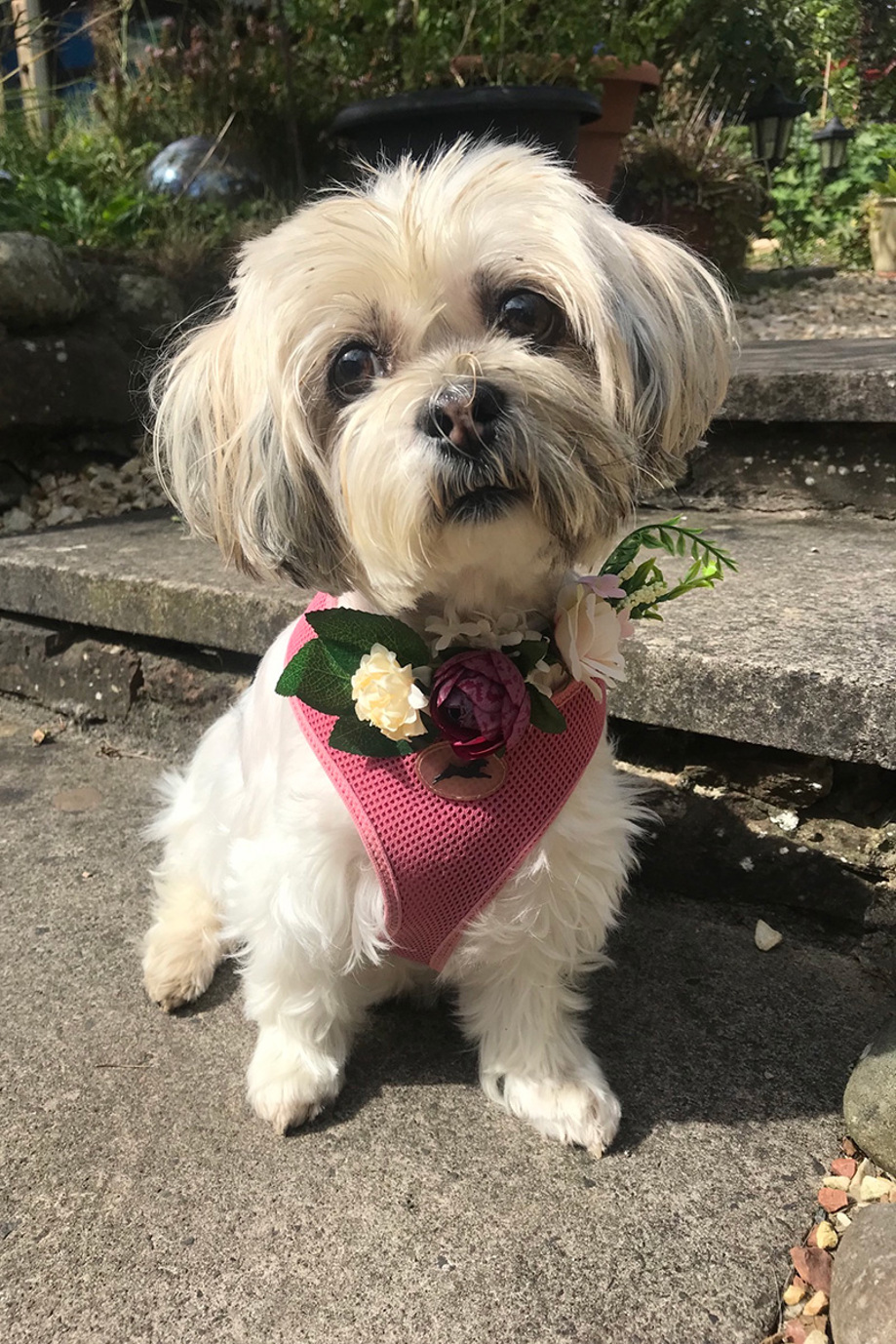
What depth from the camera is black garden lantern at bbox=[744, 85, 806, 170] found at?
9.14 metres

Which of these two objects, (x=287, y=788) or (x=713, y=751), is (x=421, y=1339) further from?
(x=713, y=751)

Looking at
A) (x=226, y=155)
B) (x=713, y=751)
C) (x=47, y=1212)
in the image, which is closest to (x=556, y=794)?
(x=713, y=751)

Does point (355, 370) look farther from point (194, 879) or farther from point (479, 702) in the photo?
point (194, 879)

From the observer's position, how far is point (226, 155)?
5367 mm

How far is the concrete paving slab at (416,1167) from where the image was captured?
1.46 metres

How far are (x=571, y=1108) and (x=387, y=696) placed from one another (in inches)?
33.1

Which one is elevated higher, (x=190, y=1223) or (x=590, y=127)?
(x=590, y=127)

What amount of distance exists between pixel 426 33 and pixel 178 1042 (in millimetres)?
4262

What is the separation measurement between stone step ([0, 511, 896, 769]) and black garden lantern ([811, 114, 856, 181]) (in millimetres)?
8534

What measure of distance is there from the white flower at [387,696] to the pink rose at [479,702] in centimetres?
4

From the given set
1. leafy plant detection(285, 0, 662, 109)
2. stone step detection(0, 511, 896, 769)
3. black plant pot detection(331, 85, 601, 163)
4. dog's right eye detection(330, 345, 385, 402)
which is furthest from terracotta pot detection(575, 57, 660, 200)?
dog's right eye detection(330, 345, 385, 402)

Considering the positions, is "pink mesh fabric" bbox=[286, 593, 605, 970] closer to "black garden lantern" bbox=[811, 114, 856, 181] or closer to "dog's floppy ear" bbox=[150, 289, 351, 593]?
"dog's floppy ear" bbox=[150, 289, 351, 593]

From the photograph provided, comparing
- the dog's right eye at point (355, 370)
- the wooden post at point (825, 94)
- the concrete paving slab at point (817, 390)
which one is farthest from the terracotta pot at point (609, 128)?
the wooden post at point (825, 94)

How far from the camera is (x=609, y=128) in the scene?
16.4ft
